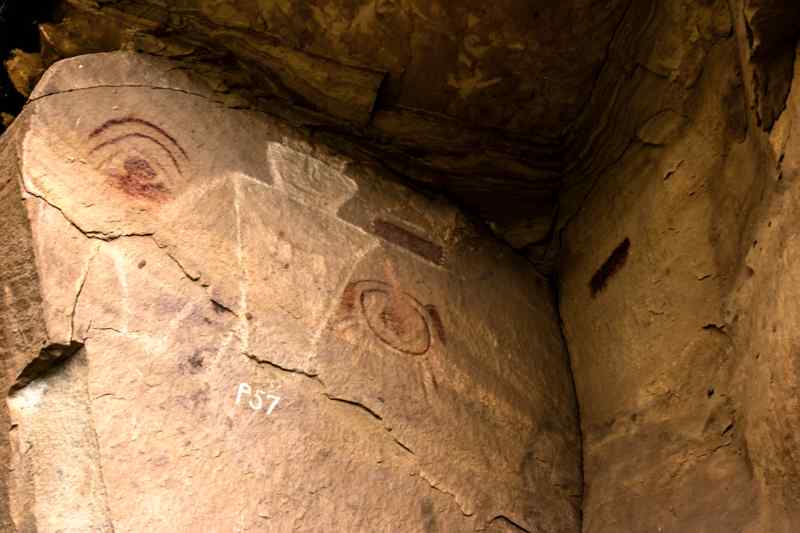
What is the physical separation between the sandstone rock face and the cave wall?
210 millimetres

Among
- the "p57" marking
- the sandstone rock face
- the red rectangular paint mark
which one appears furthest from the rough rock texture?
the "p57" marking

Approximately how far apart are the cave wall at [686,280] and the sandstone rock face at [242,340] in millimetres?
210

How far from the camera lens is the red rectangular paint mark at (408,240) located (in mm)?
3006

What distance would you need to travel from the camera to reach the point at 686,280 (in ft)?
8.91

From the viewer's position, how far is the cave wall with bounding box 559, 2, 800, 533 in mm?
2279

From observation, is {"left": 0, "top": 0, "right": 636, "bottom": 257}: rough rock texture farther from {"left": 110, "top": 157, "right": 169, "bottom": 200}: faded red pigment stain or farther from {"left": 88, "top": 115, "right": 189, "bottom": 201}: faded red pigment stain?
{"left": 110, "top": 157, "right": 169, "bottom": 200}: faded red pigment stain

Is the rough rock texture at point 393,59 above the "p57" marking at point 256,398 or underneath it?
above

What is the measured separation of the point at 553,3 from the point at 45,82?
1.34 m

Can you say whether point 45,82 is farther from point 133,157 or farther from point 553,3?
point 553,3

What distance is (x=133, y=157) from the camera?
8.86 feet

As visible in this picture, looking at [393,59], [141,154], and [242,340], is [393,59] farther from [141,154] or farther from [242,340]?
[242,340]

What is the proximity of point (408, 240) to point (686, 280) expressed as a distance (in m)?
0.78

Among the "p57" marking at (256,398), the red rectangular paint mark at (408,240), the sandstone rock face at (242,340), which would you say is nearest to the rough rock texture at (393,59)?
the sandstone rock face at (242,340)

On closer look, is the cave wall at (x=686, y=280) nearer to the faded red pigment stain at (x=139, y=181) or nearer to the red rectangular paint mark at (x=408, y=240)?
the red rectangular paint mark at (x=408, y=240)
